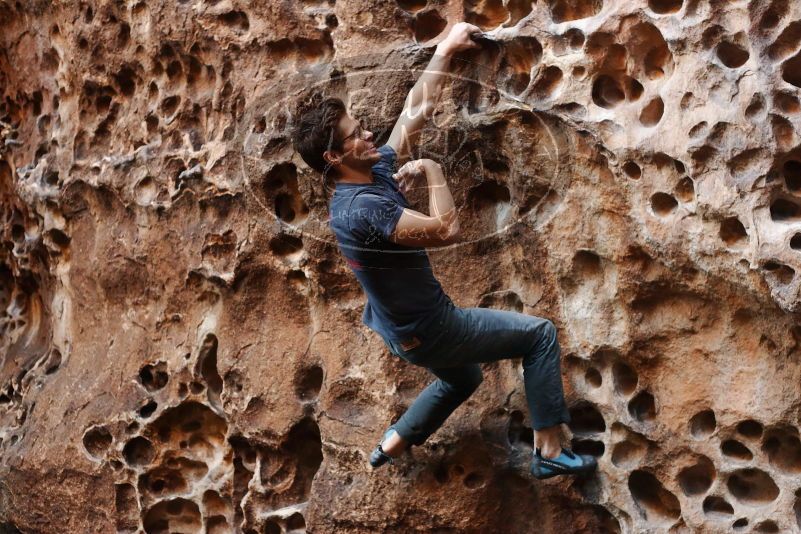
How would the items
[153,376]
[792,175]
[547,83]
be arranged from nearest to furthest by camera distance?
[792,175] → [547,83] → [153,376]

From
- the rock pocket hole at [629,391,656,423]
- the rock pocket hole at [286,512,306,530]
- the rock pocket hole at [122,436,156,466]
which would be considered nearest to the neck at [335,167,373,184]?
the rock pocket hole at [629,391,656,423]

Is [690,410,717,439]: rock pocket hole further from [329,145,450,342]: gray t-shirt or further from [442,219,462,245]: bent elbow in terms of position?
[442,219,462,245]: bent elbow

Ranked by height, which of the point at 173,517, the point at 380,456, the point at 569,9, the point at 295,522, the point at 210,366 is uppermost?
the point at 569,9

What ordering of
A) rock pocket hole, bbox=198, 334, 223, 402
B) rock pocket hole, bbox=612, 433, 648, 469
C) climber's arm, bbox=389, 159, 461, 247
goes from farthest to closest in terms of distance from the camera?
rock pocket hole, bbox=198, 334, 223, 402, rock pocket hole, bbox=612, 433, 648, 469, climber's arm, bbox=389, 159, 461, 247

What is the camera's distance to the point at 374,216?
3.15 meters

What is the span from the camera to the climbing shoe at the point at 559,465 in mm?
3475

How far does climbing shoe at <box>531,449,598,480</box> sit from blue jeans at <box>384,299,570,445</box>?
12 cm

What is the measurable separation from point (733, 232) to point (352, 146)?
109 centimetres

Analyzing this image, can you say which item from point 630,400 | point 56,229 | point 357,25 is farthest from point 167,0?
point 630,400

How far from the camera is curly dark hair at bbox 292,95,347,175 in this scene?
316 cm

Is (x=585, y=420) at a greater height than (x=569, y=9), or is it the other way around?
(x=569, y=9)

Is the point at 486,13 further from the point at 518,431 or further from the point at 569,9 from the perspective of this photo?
the point at 518,431

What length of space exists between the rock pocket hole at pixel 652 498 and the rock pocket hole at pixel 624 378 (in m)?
0.25

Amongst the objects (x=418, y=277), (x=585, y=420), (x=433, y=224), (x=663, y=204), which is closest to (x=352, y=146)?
(x=433, y=224)
